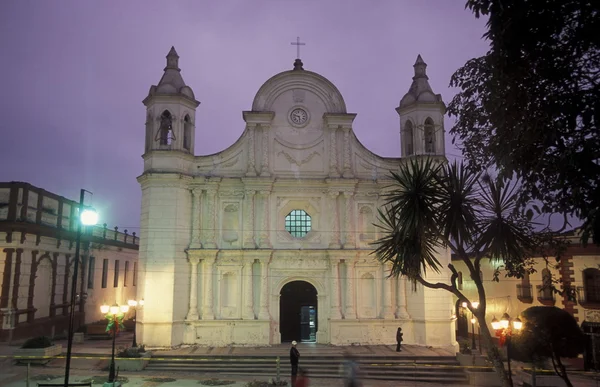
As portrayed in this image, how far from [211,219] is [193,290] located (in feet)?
12.8

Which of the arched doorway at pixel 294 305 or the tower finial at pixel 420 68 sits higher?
the tower finial at pixel 420 68

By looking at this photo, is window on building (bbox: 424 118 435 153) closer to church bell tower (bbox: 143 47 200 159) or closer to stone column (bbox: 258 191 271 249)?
stone column (bbox: 258 191 271 249)

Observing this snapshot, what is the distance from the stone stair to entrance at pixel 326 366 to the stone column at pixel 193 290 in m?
2.96

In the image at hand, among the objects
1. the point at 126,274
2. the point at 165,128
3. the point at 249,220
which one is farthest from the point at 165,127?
the point at 126,274

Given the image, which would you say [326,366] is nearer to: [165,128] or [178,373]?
[178,373]

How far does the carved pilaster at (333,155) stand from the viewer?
2844 centimetres

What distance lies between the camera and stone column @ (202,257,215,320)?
2706 centimetres

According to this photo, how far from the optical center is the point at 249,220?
1097 inches

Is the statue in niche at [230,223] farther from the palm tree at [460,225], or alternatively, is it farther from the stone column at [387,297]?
the palm tree at [460,225]

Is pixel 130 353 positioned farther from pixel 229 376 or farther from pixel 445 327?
pixel 445 327

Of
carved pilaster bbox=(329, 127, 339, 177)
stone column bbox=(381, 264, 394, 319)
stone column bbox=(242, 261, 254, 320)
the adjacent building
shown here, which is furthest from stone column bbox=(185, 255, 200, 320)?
stone column bbox=(381, 264, 394, 319)

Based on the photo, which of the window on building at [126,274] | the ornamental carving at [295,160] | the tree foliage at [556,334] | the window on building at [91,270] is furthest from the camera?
the window on building at [126,274]

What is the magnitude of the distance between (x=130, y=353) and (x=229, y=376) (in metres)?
5.07

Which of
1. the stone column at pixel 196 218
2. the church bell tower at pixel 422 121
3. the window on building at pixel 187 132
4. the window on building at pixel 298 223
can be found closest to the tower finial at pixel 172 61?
the window on building at pixel 187 132
